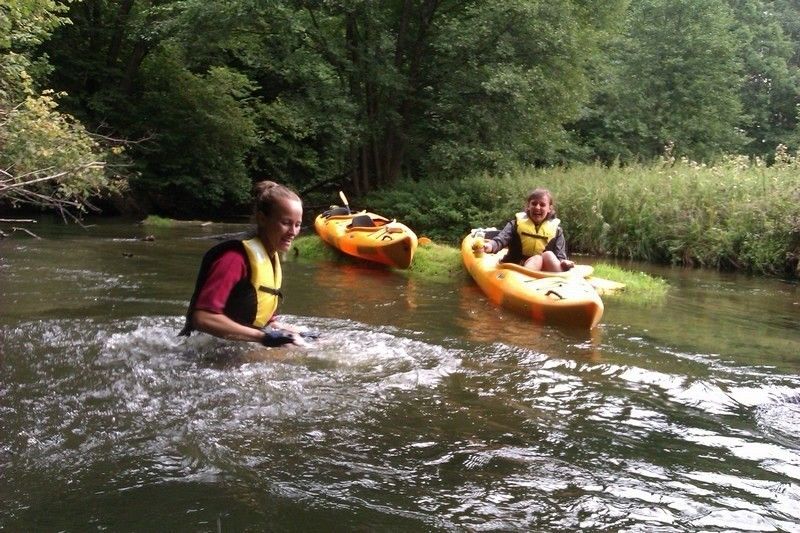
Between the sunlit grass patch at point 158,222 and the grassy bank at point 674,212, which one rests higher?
the grassy bank at point 674,212

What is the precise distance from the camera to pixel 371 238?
9.68 metres

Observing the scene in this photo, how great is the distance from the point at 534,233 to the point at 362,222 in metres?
3.60

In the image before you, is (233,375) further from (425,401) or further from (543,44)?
(543,44)

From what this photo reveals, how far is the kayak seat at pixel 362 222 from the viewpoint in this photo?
Answer: 1043 centimetres

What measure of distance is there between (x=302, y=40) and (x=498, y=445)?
1487 cm

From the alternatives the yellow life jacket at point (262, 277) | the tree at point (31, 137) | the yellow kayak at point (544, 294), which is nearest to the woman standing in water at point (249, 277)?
the yellow life jacket at point (262, 277)

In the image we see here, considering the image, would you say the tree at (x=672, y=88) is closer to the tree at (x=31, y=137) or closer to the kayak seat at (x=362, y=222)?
the kayak seat at (x=362, y=222)

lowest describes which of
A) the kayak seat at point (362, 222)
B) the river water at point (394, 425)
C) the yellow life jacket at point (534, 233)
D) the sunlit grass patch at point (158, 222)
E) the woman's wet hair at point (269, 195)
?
the sunlit grass patch at point (158, 222)

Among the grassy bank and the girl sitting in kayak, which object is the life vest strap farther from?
the grassy bank

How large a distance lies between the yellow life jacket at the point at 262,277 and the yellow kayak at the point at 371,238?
521 centimetres

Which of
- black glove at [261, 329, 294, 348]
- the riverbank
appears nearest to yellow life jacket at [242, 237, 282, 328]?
black glove at [261, 329, 294, 348]

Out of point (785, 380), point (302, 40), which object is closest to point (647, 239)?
point (785, 380)

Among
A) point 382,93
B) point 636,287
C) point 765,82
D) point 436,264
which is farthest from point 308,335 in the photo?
point 765,82

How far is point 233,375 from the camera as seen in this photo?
12.8 ft
